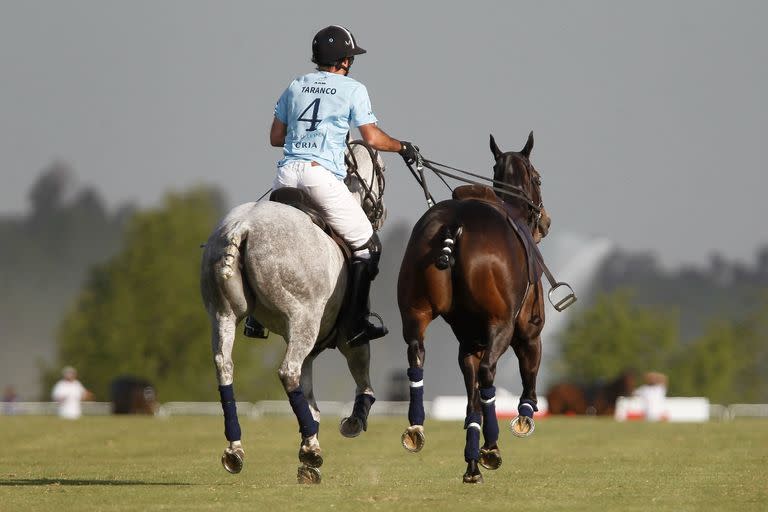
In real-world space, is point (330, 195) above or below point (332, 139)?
below

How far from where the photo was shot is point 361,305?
44.7ft

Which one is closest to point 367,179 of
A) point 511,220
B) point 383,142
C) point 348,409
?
point 383,142

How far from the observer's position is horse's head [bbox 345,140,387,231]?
1431cm

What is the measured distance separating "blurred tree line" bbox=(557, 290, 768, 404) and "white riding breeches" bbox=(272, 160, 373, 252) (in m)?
76.4

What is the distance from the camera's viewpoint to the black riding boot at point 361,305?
1348 cm

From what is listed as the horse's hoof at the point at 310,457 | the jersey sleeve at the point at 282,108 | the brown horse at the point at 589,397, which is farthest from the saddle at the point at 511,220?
the brown horse at the point at 589,397

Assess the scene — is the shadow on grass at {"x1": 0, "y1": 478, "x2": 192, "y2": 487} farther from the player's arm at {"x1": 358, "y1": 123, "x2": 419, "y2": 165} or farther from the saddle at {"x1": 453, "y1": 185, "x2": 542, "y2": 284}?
the saddle at {"x1": 453, "y1": 185, "x2": 542, "y2": 284}

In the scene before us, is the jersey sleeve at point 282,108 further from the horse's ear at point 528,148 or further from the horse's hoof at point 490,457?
the horse's hoof at point 490,457

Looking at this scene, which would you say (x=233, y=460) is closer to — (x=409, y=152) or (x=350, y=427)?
(x=350, y=427)

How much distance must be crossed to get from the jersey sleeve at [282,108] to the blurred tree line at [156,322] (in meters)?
62.9

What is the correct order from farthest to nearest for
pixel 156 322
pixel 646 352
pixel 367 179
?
pixel 646 352, pixel 156 322, pixel 367 179

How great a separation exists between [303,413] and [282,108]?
8.95ft

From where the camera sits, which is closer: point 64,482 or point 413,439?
point 413,439

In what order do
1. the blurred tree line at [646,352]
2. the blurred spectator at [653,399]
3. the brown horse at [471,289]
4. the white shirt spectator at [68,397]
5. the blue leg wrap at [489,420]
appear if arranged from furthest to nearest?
the blurred tree line at [646,352], the blurred spectator at [653,399], the white shirt spectator at [68,397], the blue leg wrap at [489,420], the brown horse at [471,289]
